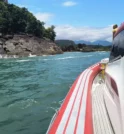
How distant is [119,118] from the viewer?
295 cm

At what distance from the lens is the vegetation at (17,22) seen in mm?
88819

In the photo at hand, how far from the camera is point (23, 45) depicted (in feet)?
267

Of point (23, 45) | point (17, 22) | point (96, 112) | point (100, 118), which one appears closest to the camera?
point (100, 118)

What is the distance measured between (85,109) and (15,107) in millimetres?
4952

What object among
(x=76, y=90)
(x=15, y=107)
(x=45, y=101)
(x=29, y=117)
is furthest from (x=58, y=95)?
(x=76, y=90)

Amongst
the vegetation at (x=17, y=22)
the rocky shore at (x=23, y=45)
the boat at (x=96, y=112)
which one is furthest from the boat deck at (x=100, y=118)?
the vegetation at (x=17, y=22)

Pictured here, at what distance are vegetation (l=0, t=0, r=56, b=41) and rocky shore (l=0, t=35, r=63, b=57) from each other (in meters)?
4.38

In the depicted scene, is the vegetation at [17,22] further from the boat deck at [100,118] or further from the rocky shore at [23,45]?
the boat deck at [100,118]

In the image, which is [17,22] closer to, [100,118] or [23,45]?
[23,45]

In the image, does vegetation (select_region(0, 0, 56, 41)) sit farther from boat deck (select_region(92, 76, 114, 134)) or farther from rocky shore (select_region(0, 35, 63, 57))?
boat deck (select_region(92, 76, 114, 134))

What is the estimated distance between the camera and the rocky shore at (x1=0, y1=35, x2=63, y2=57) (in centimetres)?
7806

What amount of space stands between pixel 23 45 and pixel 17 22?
12.8 metres

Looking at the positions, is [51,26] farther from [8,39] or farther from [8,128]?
[8,128]

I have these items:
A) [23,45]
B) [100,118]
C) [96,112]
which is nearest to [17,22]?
[23,45]
